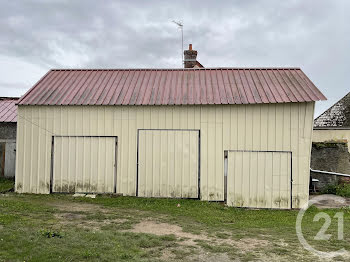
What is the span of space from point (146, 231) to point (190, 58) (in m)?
11.2

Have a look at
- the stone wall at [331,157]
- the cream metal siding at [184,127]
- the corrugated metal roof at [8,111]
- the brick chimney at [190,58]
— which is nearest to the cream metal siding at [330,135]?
the stone wall at [331,157]

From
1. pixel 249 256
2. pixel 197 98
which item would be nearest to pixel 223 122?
pixel 197 98

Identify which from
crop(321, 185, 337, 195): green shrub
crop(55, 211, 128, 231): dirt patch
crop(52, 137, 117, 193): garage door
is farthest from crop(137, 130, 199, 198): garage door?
crop(321, 185, 337, 195): green shrub

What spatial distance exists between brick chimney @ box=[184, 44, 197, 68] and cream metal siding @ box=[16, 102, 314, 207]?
5.41 m

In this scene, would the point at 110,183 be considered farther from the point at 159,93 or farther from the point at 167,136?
the point at 159,93

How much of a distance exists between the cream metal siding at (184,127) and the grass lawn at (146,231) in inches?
38.6

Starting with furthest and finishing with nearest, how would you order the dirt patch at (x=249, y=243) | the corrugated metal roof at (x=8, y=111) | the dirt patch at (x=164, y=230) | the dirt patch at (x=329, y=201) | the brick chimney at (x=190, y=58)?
the corrugated metal roof at (x=8, y=111) < the brick chimney at (x=190, y=58) < the dirt patch at (x=329, y=201) < the dirt patch at (x=164, y=230) < the dirt patch at (x=249, y=243)

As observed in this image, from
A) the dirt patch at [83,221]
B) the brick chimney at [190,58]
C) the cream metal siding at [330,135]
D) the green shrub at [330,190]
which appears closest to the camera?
the dirt patch at [83,221]

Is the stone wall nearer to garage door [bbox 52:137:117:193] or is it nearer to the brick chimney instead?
the brick chimney

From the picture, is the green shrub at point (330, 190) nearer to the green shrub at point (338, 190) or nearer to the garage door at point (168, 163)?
the green shrub at point (338, 190)

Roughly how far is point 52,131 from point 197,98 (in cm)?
592

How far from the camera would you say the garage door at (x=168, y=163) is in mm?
12523

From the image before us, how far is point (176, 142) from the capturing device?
12586 mm

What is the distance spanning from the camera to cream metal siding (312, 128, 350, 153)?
22375 millimetres
